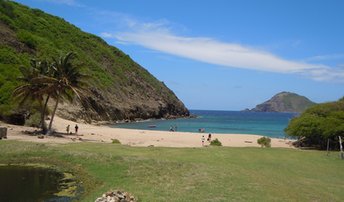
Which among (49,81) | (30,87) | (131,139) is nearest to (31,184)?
(49,81)

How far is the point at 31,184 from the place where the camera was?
763 inches

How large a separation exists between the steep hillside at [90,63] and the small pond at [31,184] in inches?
1435

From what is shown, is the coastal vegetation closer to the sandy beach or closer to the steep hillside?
the sandy beach

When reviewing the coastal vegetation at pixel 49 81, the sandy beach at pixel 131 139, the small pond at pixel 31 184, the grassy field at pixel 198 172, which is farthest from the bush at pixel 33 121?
the small pond at pixel 31 184

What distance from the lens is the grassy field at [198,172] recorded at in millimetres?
17297

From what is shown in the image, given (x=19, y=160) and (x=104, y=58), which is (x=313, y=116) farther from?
(x=104, y=58)

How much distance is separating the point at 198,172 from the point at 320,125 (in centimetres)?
3280

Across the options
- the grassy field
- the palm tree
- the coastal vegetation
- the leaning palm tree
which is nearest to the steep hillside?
the palm tree

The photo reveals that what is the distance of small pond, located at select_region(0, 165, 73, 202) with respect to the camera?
16.7 m

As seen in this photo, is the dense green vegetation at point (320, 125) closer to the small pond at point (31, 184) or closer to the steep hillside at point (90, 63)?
the small pond at point (31, 184)

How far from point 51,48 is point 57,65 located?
219 ft

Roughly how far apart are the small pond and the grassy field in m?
1.19

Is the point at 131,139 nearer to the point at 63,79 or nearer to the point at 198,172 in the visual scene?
the point at 63,79

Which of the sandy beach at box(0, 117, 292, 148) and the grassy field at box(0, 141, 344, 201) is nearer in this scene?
the grassy field at box(0, 141, 344, 201)
